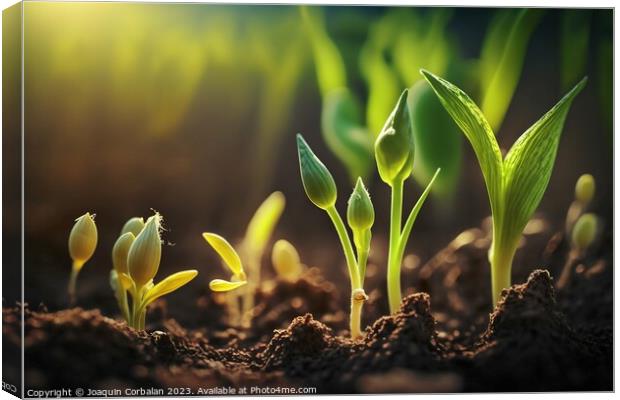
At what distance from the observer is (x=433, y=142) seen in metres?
2.20

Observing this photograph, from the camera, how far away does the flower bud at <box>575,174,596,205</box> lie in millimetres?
2203

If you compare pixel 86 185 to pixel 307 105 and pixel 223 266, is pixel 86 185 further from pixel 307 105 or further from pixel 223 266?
pixel 307 105

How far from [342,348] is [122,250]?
532mm

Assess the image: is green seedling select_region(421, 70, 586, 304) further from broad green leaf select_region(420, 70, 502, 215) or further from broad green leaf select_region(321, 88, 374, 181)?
broad green leaf select_region(321, 88, 374, 181)

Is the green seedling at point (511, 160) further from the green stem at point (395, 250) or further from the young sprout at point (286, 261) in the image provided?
the young sprout at point (286, 261)

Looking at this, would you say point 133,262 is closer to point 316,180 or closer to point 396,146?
point 316,180

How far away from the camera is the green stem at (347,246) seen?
6.86 feet

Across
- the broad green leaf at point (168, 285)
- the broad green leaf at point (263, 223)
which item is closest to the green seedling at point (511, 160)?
the broad green leaf at point (263, 223)

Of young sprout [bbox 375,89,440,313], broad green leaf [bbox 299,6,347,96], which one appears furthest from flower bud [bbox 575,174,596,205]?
broad green leaf [bbox 299,6,347,96]

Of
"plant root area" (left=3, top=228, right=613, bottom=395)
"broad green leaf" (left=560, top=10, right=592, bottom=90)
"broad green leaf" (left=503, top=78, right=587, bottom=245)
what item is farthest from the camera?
"broad green leaf" (left=560, top=10, right=592, bottom=90)

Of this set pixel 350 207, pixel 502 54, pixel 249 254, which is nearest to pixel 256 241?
pixel 249 254

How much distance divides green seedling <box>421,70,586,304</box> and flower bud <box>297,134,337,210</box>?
307mm

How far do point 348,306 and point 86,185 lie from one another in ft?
2.23

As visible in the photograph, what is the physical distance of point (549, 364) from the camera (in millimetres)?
2049
